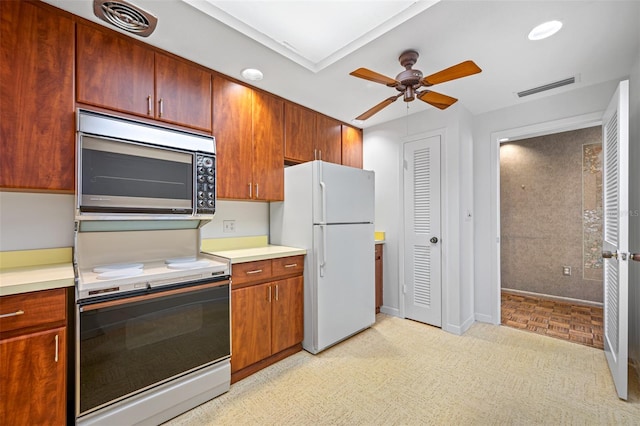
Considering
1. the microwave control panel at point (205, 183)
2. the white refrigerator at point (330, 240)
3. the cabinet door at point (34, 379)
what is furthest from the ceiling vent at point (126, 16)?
the cabinet door at point (34, 379)

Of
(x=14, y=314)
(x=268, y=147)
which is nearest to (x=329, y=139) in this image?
(x=268, y=147)

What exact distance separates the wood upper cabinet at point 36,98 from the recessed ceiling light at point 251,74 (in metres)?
1.07

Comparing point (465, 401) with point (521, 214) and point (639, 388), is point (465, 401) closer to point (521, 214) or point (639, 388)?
point (639, 388)

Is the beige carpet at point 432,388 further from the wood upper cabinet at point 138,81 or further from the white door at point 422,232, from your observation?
the wood upper cabinet at point 138,81

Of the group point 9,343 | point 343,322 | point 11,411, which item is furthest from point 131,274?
point 343,322

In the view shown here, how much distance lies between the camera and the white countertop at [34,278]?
4.29ft

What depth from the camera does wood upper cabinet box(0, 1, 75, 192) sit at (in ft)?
4.97

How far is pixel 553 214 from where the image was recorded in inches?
161

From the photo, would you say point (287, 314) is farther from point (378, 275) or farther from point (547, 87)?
point (547, 87)

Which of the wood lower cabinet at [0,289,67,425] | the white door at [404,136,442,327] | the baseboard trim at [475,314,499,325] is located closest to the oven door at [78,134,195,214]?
the wood lower cabinet at [0,289,67,425]

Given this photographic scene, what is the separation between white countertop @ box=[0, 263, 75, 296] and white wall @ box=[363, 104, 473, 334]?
2969mm

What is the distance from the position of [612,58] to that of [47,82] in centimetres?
383

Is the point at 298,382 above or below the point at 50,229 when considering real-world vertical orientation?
below

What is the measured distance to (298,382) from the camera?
211cm
